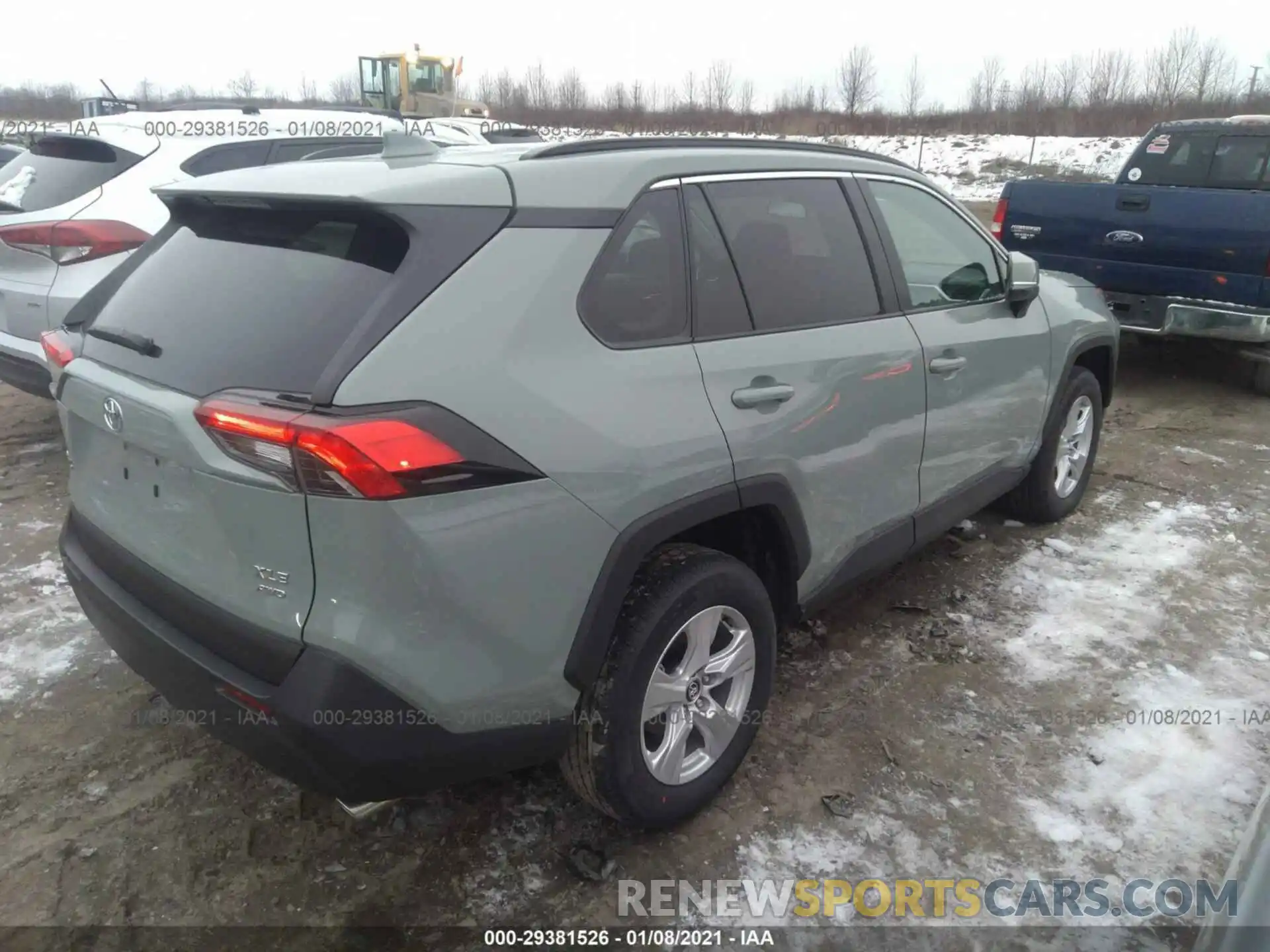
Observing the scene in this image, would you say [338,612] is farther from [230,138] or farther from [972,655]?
[230,138]

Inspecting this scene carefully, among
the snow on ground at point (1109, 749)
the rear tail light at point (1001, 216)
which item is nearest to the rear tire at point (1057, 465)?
the snow on ground at point (1109, 749)

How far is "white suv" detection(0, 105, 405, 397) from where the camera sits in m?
4.48

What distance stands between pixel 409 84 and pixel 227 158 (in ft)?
60.2

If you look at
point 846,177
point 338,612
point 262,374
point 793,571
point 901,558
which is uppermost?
point 846,177

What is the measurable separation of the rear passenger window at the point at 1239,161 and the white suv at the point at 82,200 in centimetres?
687

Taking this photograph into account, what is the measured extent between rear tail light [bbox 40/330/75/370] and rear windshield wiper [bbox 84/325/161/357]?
14cm

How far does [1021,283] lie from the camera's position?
Answer: 374cm

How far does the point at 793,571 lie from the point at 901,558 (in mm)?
815

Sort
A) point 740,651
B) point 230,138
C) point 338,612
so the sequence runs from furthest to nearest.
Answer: point 230,138 → point 740,651 → point 338,612

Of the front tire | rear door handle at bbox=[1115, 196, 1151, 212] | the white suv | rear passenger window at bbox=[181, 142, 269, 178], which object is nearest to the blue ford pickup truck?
rear door handle at bbox=[1115, 196, 1151, 212]

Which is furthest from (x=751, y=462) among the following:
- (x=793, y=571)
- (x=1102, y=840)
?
(x=1102, y=840)

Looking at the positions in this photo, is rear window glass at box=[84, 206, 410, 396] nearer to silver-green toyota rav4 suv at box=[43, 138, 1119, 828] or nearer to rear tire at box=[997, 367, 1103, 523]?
silver-green toyota rav4 suv at box=[43, 138, 1119, 828]

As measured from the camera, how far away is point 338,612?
72.9 inches

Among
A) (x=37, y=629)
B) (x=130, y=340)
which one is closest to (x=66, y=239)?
(x=37, y=629)
